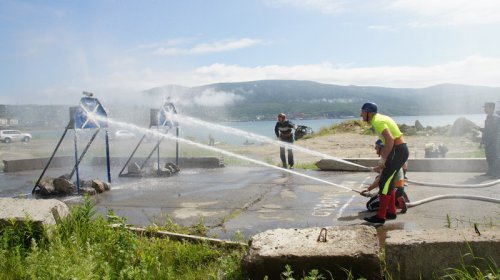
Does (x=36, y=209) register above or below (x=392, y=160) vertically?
below

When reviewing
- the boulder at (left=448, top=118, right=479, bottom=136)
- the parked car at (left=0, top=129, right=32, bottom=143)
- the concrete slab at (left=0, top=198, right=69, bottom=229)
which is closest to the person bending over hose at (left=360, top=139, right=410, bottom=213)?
the concrete slab at (left=0, top=198, right=69, bottom=229)

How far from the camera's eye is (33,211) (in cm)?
581

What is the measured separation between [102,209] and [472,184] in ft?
28.1

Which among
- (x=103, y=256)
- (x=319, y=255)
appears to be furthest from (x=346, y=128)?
(x=319, y=255)

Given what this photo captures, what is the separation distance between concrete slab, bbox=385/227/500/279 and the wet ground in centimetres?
197

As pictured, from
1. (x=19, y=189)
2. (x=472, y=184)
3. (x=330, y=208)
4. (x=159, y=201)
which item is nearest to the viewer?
(x=330, y=208)

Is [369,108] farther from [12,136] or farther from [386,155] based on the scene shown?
[12,136]

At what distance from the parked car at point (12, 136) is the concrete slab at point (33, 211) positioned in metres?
47.5

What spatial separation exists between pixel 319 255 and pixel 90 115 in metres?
8.35

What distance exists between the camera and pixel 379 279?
4164mm

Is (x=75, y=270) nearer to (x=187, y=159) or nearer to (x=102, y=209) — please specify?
(x=102, y=209)

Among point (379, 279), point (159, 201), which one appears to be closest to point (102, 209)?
point (159, 201)

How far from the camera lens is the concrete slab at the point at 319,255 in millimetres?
4152

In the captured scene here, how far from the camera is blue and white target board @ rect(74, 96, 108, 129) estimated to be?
1061cm
